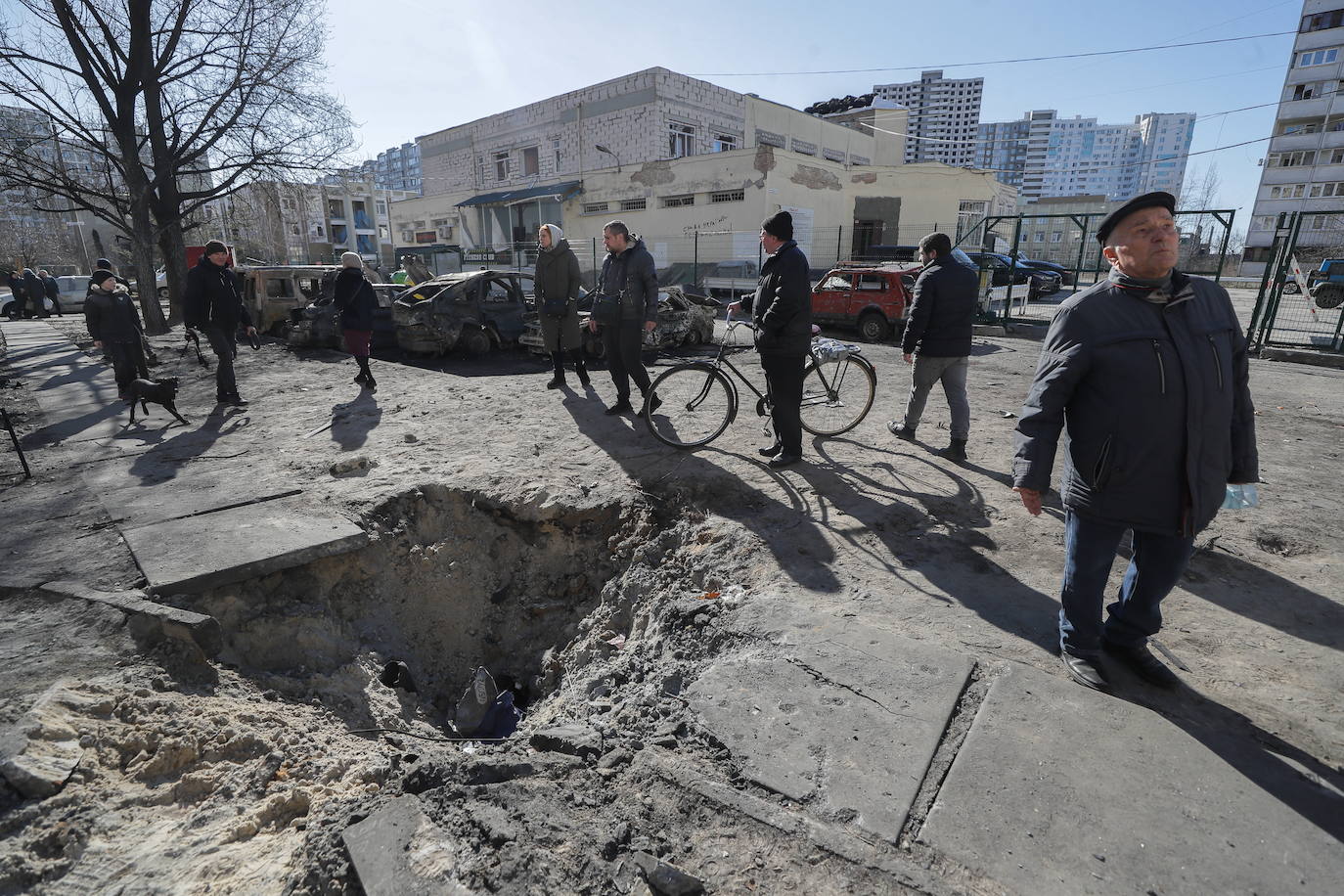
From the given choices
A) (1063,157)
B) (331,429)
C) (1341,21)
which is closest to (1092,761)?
(331,429)

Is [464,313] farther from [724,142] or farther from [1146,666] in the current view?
[724,142]

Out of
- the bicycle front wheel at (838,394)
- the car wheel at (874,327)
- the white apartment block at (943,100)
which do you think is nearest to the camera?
the bicycle front wheel at (838,394)

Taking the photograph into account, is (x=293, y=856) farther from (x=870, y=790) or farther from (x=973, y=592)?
(x=973, y=592)

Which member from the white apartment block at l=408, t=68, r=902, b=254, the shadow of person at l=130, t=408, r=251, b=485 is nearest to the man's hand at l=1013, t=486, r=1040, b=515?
the shadow of person at l=130, t=408, r=251, b=485

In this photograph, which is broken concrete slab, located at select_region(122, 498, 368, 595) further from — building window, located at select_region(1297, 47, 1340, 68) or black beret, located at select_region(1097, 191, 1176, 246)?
building window, located at select_region(1297, 47, 1340, 68)

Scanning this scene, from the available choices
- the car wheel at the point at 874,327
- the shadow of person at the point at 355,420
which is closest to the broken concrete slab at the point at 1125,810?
the shadow of person at the point at 355,420

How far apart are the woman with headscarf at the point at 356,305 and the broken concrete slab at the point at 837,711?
7.40 meters

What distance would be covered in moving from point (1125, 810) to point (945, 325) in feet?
12.9

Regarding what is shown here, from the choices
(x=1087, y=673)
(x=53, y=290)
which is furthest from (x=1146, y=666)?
(x=53, y=290)

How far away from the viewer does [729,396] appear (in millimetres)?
5633

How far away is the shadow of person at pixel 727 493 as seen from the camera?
3.64m

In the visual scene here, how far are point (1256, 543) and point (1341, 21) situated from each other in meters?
74.7

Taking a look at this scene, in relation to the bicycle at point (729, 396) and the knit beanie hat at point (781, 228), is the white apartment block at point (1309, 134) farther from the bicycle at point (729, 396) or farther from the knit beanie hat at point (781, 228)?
the knit beanie hat at point (781, 228)

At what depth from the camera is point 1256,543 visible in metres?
3.81
